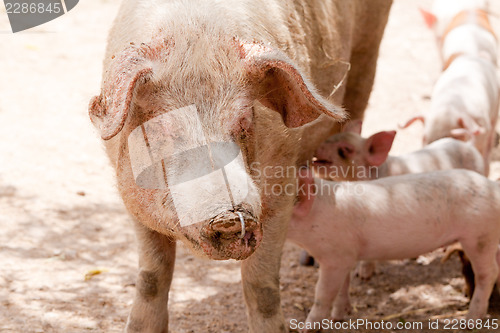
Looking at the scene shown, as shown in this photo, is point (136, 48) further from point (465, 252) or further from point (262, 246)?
point (465, 252)

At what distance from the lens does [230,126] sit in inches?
113

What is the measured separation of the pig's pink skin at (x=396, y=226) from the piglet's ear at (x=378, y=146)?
601 mm

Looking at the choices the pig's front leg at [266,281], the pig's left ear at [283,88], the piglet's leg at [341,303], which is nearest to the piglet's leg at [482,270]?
the piglet's leg at [341,303]

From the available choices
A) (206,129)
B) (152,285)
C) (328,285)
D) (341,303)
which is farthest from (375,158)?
(206,129)

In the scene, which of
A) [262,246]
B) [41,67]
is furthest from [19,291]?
[41,67]

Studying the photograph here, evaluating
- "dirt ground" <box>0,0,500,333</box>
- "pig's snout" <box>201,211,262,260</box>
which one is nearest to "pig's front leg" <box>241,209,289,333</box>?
"dirt ground" <box>0,0,500,333</box>

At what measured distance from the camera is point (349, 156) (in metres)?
5.08

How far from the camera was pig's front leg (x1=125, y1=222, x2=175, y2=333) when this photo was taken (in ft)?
12.2

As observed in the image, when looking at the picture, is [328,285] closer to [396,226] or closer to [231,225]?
[396,226]

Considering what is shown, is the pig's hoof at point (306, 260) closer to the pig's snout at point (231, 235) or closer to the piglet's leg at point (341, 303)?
the piglet's leg at point (341, 303)

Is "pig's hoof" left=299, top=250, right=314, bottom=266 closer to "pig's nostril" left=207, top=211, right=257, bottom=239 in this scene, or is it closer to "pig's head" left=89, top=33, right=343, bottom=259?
"pig's head" left=89, top=33, right=343, bottom=259

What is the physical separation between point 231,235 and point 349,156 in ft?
8.60

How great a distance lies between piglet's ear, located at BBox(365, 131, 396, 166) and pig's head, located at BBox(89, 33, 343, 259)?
1919 mm

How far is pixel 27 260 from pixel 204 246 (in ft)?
8.42
